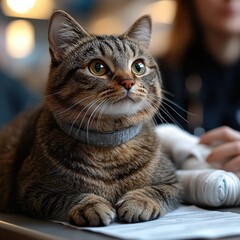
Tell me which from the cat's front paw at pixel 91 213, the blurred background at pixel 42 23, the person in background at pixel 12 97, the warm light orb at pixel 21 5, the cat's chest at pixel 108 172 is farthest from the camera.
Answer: the blurred background at pixel 42 23

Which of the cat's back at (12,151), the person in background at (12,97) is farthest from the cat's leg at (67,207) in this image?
the person in background at (12,97)

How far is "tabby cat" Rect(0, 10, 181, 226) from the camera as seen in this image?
1.04 m

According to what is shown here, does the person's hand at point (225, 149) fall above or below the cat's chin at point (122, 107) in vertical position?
below

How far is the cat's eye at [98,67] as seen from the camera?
3.52ft

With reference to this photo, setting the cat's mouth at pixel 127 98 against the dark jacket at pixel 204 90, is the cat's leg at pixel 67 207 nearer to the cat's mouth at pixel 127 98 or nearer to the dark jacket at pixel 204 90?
the cat's mouth at pixel 127 98

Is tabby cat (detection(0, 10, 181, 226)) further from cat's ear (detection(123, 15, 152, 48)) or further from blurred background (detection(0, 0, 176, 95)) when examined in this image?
blurred background (detection(0, 0, 176, 95))

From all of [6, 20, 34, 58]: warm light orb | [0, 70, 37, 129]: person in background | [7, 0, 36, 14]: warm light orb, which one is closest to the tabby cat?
[0, 70, 37, 129]: person in background

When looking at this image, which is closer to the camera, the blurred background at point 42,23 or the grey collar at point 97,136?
the grey collar at point 97,136

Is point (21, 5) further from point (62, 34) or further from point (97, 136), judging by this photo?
point (97, 136)

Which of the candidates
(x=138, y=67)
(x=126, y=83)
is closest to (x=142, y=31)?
(x=138, y=67)

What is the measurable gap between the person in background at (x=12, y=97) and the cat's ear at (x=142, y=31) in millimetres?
1379

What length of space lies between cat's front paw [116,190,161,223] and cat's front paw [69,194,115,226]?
21mm

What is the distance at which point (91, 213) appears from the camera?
0.96 metres

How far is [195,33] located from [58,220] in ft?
4.23
